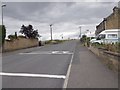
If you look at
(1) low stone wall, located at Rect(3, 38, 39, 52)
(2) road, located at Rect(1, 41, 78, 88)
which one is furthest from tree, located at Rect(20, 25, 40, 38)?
(2) road, located at Rect(1, 41, 78, 88)

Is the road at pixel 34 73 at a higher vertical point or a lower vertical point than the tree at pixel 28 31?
lower

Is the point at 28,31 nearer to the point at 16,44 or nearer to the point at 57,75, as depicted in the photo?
the point at 16,44

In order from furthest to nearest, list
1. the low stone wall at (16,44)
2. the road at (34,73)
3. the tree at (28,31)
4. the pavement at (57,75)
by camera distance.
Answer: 1. the tree at (28,31)
2. the low stone wall at (16,44)
3. the road at (34,73)
4. the pavement at (57,75)

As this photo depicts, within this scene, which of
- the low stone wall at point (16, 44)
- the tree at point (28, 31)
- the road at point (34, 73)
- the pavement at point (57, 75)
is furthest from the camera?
the tree at point (28, 31)

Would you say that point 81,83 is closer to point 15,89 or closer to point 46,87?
point 46,87

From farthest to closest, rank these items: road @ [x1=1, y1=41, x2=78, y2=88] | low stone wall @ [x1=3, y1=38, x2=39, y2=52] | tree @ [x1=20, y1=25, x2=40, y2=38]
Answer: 1. tree @ [x1=20, y1=25, x2=40, y2=38]
2. low stone wall @ [x1=3, y1=38, x2=39, y2=52]
3. road @ [x1=1, y1=41, x2=78, y2=88]

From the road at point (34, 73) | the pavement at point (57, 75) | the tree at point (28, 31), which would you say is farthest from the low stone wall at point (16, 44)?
the pavement at point (57, 75)

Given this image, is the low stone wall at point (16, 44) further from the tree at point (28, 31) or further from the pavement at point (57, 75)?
the pavement at point (57, 75)

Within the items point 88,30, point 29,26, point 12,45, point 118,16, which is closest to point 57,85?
point 12,45

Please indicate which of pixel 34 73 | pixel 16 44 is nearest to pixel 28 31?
pixel 16 44

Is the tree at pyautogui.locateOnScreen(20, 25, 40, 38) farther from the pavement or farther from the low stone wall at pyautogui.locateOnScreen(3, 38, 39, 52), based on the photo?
the pavement

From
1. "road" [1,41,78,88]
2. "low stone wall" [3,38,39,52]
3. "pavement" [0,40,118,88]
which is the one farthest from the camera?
"low stone wall" [3,38,39,52]

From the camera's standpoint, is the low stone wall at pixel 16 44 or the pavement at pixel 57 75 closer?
the pavement at pixel 57 75

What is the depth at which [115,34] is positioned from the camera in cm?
3775
